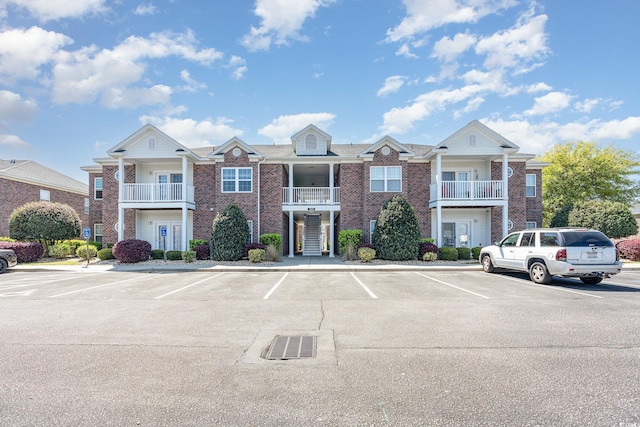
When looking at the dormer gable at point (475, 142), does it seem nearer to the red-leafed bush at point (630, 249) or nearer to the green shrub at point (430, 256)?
the green shrub at point (430, 256)

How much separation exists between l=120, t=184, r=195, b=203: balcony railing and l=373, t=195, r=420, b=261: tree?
11.5 m

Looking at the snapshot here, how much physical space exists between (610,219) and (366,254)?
14828 mm

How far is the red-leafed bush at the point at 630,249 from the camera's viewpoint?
17719mm

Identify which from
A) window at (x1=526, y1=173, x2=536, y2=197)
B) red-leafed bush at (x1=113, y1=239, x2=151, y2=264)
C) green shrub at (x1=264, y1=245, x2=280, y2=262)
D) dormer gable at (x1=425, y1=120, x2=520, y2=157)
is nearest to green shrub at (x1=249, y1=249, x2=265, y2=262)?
green shrub at (x1=264, y1=245, x2=280, y2=262)

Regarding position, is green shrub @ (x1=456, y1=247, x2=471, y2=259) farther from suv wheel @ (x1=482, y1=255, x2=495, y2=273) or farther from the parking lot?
the parking lot

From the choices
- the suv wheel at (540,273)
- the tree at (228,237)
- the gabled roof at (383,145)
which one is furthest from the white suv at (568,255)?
the tree at (228,237)

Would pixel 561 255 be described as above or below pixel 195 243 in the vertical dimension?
above

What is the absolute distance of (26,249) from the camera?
1839cm

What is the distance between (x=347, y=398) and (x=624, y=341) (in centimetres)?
473

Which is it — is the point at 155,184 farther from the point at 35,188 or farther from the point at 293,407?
the point at 293,407

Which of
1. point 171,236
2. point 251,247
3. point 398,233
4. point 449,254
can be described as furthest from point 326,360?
point 171,236

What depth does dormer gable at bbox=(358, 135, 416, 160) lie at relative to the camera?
2012cm

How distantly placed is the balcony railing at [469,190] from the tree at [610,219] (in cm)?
567

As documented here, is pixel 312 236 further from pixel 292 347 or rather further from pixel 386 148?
pixel 292 347
